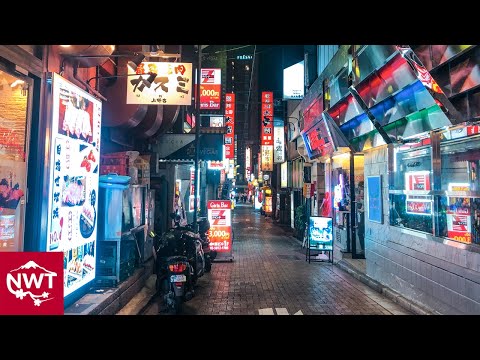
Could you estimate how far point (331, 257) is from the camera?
1311 cm

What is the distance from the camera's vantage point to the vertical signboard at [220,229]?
12.4m

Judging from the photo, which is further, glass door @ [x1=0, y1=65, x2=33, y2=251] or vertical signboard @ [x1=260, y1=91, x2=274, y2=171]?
vertical signboard @ [x1=260, y1=91, x2=274, y2=171]

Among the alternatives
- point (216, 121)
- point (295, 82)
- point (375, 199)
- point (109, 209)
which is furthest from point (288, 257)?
point (216, 121)

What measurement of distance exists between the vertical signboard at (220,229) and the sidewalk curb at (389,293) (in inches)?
175

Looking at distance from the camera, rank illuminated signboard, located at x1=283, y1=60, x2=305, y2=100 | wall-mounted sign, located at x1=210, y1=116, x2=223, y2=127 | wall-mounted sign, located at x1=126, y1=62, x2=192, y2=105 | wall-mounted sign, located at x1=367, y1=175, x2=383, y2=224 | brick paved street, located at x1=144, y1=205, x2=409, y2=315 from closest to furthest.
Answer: brick paved street, located at x1=144, y1=205, x2=409, y2=315 → wall-mounted sign, located at x1=126, y1=62, x2=192, y2=105 → wall-mounted sign, located at x1=367, y1=175, x2=383, y2=224 → illuminated signboard, located at x1=283, y1=60, x2=305, y2=100 → wall-mounted sign, located at x1=210, y1=116, x2=223, y2=127

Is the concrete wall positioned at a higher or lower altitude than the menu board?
lower

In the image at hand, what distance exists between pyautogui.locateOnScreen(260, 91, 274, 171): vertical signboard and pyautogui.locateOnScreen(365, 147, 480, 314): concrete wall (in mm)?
16716

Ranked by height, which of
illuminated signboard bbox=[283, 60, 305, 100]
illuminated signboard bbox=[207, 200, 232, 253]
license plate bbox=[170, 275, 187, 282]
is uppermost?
illuminated signboard bbox=[283, 60, 305, 100]

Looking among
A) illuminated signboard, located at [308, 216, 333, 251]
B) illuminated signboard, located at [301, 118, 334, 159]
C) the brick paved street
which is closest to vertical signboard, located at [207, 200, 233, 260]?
the brick paved street

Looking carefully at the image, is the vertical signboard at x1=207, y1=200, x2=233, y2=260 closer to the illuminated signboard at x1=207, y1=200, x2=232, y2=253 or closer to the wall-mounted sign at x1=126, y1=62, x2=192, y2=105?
the illuminated signboard at x1=207, y1=200, x2=232, y2=253

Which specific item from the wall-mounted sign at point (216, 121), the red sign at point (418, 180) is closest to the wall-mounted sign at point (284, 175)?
the wall-mounted sign at point (216, 121)

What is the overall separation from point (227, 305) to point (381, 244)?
182 inches

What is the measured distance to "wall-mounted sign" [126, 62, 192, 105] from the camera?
26.3 ft

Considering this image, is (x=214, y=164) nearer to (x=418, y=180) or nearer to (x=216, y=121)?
(x=216, y=121)
